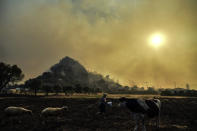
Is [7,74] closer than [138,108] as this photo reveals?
No

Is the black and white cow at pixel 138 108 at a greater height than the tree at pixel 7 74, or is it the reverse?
the tree at pixel 7 74

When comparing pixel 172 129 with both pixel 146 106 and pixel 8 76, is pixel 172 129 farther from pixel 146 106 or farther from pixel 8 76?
pixel 8 76

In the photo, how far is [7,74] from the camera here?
261 feet

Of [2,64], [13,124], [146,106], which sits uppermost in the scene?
[2,64]

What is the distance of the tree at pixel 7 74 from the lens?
252 ft

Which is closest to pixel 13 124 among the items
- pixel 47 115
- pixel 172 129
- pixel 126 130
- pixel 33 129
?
pixel 33 129

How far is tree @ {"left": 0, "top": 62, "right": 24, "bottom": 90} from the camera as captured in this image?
76938 mm

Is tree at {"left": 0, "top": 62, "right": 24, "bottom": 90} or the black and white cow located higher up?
tree at {"left": 0, "top": 62, "right": 24, "bottom": 90}

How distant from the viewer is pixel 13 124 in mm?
16109

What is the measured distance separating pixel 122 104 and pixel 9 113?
16.5 meters

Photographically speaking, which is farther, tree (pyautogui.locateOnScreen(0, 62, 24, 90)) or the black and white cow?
tree (pyautogui.locateOnScreen(0, 62, 24, 90))

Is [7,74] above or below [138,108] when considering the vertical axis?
above

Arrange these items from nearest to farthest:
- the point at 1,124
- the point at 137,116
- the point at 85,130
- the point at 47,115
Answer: the point at 137,116
the point at 85,130
the point at 1,124
the point at 47,115

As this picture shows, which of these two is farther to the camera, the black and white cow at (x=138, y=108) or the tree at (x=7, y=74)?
the tree at (x=7, y=74)
